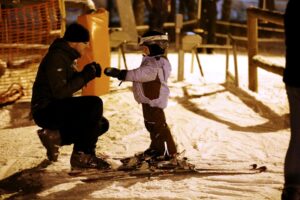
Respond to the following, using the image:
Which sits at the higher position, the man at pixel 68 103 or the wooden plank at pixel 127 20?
the wooden plank at pixel 127 20

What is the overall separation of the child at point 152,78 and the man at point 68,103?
0.37 metres

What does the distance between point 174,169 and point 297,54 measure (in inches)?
64.9

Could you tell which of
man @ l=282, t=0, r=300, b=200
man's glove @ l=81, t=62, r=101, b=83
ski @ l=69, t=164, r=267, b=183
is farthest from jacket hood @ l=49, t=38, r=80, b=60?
man @ l=282, t=0, r=300, b=200

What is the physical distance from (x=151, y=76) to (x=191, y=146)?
1.38 metres

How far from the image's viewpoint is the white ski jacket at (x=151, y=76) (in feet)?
13.0

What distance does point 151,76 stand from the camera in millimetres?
4020

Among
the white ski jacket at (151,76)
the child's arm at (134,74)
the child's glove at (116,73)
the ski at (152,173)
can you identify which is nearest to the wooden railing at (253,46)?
the ski at (152,173)

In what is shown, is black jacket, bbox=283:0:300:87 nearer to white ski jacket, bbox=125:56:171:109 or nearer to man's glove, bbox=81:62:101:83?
white ski jacket, bbox=125:56:171:109

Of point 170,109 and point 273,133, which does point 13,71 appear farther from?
point 273,133

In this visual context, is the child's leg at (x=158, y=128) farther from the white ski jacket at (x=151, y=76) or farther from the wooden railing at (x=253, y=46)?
the wooden railing at (x=253, y=46)

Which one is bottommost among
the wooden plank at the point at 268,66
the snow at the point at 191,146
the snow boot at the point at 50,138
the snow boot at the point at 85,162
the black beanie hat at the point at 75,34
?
the snow at the point at 191,146

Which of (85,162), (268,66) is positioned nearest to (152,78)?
(85,162)

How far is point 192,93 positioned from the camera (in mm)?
7855

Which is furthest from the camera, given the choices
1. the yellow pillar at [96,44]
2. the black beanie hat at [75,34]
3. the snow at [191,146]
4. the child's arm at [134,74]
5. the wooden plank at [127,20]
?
the wooden plank at [127,20]
